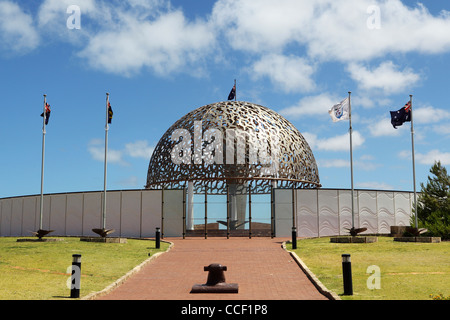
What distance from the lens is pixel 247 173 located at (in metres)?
31.4

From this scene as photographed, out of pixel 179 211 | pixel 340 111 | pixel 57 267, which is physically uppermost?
pixel 340 111

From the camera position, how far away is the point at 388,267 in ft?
50.3

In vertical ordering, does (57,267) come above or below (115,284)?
above

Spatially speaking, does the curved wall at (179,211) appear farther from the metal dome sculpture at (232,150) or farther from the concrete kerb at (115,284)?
the concrete kerb at (115,284)

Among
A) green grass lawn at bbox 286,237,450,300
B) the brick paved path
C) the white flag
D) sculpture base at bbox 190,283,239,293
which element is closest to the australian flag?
the white flag

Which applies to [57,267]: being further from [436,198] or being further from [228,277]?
[436,198]

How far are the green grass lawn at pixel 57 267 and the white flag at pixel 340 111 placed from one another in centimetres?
1176

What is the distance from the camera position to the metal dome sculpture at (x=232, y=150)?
3150 cm

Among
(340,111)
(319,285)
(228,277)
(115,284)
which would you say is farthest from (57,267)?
(340,111)

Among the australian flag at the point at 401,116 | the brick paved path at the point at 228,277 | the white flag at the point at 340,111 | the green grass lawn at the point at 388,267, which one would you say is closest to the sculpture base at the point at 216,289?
the brick paved path at the point at 228,277

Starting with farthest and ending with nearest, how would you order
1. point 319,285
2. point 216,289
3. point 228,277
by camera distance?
point 228,277 < point 319,285 < point 216,289

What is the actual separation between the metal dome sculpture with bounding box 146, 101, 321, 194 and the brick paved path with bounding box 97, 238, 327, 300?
36.2 ft

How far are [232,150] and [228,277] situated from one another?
18059 mm
